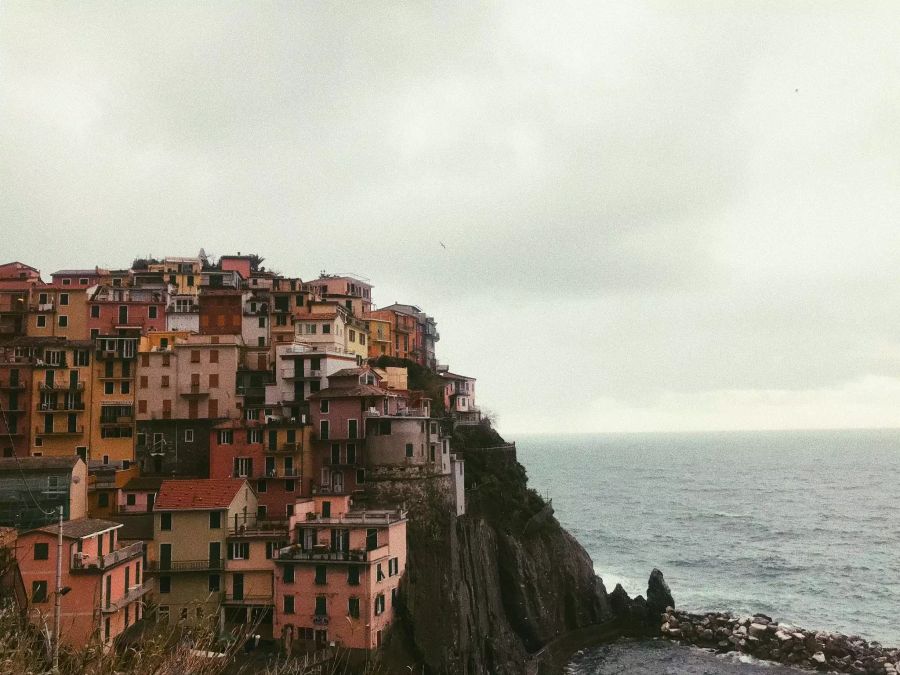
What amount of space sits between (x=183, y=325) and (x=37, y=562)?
33.9 m

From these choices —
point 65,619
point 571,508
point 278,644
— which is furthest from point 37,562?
point 571,508

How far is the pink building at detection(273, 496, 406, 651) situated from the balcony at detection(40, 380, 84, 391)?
27158 millimetres

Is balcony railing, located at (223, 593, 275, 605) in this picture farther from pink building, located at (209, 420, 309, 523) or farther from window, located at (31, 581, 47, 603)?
window, located at (31, 581, 47, 603)

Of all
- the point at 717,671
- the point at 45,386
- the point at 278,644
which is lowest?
the point at 717,671

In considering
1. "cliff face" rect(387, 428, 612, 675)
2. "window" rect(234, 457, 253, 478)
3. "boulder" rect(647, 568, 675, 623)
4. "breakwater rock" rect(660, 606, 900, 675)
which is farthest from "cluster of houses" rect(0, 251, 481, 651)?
"breakwater rock" rect(660, 606, 900, 675)

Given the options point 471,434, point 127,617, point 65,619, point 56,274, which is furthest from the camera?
point 56,274

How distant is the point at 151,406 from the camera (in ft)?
219

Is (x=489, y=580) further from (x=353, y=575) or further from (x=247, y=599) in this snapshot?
(x=247, y=599)

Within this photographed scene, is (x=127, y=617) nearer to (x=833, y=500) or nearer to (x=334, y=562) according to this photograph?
(x=334, y=562)

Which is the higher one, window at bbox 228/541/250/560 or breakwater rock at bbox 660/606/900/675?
window at bbox 228/541/250/560

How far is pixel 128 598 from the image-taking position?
152 feet

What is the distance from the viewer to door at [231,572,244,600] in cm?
5191

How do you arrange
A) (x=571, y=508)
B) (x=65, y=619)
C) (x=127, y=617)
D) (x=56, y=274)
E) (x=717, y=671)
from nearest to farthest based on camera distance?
(x=65, y=619) < (x=127, y=617) < (x=717, y=671) < (x=56, y=274) < (x=571, y=508)

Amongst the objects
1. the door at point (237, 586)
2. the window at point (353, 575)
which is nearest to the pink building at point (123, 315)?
the door at point (237, 586)
